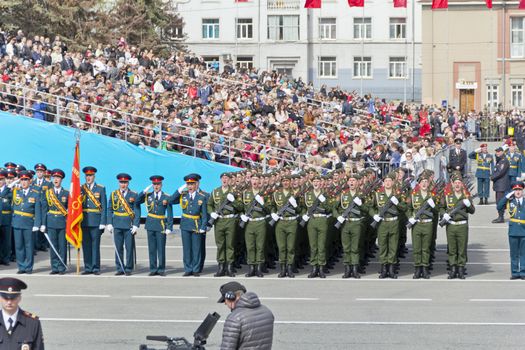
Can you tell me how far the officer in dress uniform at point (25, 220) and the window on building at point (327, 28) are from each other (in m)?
53.6

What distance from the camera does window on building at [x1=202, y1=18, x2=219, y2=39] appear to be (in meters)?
75.7

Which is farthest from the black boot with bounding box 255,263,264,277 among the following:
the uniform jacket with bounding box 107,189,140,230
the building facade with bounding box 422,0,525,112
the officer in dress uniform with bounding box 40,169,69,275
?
the building facade with bounding box 422,0,525,112

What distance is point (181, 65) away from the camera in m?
41.4

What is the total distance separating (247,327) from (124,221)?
11.8 meters

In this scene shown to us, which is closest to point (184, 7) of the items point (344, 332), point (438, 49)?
point (438, 49)

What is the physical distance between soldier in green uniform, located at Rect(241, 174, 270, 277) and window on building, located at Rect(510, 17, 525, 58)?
48.7 meters

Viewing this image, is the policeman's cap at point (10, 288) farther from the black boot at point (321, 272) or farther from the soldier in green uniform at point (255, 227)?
the black boot at point (321, 272)

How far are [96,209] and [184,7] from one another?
5372 cm

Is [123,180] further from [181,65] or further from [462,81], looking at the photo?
[462,81]

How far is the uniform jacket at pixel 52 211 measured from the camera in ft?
75.5

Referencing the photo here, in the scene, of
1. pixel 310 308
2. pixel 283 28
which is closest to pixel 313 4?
pixel 310 308

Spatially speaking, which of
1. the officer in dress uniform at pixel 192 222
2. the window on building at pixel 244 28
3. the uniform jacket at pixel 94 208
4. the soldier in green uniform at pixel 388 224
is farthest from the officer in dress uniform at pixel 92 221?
the window on building at pixel 244 28

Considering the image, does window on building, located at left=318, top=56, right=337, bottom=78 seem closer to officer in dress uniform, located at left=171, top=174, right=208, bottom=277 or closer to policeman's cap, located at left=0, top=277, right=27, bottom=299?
officer in dress uniform, located at left=171, top=174, right=208, bottom=277

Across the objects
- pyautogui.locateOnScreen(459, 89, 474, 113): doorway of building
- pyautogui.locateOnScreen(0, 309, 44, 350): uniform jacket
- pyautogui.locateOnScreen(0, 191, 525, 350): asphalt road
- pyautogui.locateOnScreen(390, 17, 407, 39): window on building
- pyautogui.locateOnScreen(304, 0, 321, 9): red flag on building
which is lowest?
pyautogui.locateOnScreen(0, 191, 525, 350): asphalt road
